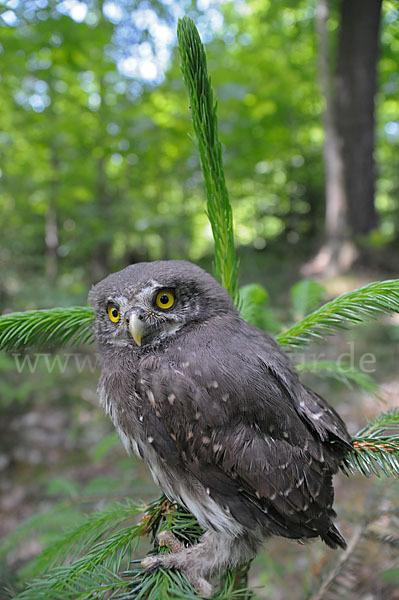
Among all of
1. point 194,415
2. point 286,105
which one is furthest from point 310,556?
point 286,105

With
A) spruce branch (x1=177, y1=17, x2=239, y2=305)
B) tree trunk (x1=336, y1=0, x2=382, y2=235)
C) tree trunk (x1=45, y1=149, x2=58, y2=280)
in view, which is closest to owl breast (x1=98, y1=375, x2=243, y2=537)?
spruce branch (x1=177, y1=17, x2=239, y2=305)

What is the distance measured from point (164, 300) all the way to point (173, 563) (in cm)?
92

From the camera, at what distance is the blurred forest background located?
394 centimetres

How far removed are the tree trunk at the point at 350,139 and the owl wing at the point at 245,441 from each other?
5948 mm

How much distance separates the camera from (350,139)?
23.1ft

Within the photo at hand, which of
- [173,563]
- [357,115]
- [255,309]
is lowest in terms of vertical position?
[173,563]

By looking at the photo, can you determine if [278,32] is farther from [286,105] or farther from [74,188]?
[74,188]

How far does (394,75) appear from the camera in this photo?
8562 millimetres

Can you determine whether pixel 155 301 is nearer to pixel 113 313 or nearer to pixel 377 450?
pixel 113 313

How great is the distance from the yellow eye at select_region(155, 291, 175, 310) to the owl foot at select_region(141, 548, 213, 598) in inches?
32.3

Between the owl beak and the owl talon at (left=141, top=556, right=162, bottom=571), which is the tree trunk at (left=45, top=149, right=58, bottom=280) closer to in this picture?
the owl beak

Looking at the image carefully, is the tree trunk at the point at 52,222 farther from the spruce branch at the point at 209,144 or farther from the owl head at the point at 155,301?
the spruce branch at the point at 209,144

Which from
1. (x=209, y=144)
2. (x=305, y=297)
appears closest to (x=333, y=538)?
(x=305, y=297)

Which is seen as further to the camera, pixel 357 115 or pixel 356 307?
pixel 357 115
